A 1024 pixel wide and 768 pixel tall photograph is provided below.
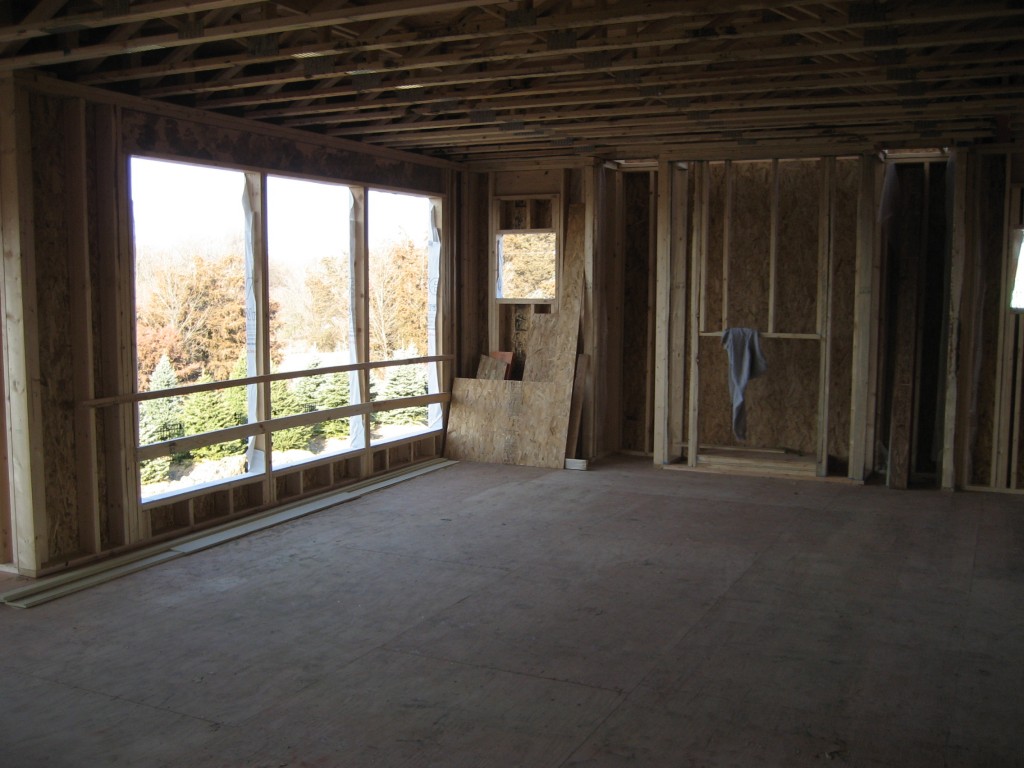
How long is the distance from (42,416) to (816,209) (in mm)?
7290

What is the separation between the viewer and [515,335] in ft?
33.2

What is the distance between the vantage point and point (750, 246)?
30.9ft

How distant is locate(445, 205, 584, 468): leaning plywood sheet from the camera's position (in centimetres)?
937

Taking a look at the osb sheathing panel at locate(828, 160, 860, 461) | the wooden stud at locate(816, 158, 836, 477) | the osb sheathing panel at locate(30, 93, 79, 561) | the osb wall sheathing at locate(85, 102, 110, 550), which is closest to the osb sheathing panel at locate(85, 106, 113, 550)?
the osb wall sheathing at locate(85, 102, 110, 550)

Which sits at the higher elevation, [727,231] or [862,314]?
[727,231]

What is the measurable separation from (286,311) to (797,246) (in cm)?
712

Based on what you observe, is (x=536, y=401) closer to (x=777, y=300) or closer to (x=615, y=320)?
(x=615, y=320)

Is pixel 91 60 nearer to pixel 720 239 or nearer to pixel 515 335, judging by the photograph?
pixel 515 335

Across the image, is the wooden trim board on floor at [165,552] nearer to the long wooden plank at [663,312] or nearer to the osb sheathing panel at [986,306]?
the long wooden plank at [663,312]

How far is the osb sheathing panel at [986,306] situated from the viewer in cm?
816

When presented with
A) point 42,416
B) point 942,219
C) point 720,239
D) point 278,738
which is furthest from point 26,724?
point 942,219

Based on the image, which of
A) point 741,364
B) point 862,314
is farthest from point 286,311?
point 862,314

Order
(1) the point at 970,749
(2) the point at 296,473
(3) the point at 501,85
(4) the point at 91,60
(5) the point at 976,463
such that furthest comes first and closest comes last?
(5) the point at 976,463, (2) the point at 296,473, (3) the point at 501,85, (4) the point at 91,60, (1) the point at 970,749

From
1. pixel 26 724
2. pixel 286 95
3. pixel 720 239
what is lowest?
pixel 26 724
